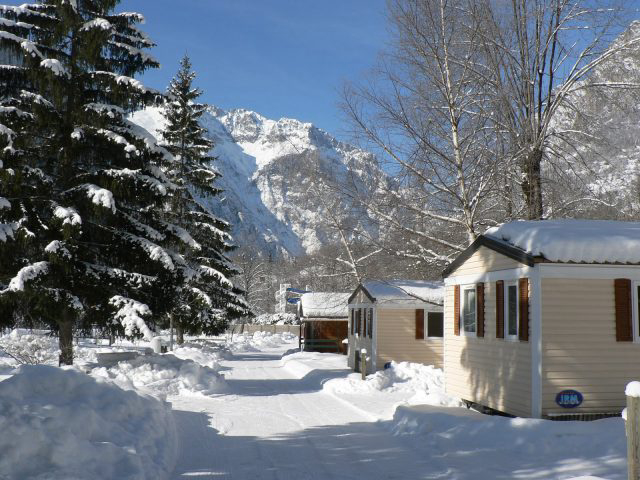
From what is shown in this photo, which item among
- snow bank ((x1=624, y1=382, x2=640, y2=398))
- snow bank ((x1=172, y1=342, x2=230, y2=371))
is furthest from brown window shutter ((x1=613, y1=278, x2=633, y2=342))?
snow bank ((x1=172, y1=342, x2=230, y2=371))

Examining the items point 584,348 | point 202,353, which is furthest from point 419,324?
point 202,353

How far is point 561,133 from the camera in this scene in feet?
52.6

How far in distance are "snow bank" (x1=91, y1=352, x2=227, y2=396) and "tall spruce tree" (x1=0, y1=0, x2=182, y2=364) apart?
1613 mm

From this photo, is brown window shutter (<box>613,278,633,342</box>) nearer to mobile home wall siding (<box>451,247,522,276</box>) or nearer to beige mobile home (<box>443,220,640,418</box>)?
beige mobile home (<box>443,220,640,418</box>)

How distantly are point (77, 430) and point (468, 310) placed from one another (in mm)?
9447

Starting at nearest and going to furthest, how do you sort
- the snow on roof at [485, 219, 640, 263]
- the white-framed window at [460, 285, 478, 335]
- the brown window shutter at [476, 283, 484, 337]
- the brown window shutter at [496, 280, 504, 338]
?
1. the snow on roof at [485, 219, 640, 263]
2. the brown window shutter at [496, 280, 504, 338]
3. the brown window shutter at [476, 283, 484, 337]
4. the white-framed window at [460, 285, 478, 335]

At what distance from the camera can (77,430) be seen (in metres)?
7.67

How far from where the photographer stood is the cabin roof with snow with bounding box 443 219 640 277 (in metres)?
10.9

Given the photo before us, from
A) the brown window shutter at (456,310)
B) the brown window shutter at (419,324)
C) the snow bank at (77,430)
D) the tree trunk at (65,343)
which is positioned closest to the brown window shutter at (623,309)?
the brown window shutter at (456,310)

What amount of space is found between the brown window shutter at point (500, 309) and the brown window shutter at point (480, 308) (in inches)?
30.8

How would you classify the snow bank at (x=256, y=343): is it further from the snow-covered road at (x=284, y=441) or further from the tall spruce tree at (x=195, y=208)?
the snow-covered road at (x=284, y=441)

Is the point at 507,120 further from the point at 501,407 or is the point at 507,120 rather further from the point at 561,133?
the point at 501,407

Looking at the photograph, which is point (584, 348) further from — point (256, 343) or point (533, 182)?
point (256, 343)

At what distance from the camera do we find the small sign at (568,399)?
10.7m
